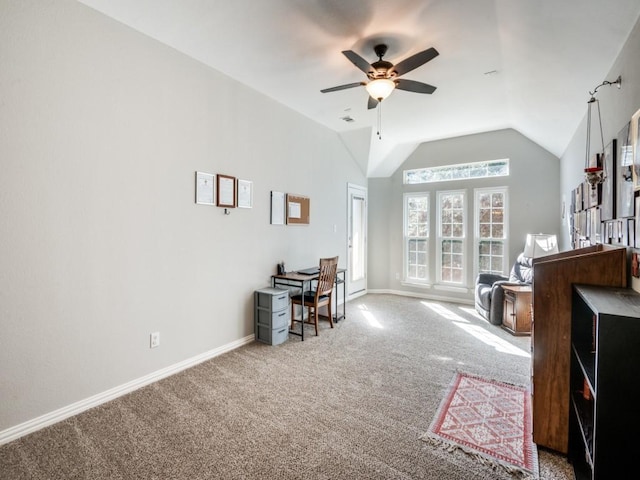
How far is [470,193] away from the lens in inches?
221

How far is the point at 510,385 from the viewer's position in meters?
2.71

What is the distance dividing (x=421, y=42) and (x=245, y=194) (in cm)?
231

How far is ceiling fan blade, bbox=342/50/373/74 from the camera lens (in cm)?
242

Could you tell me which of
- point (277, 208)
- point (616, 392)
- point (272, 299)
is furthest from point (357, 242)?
point (616, 392)

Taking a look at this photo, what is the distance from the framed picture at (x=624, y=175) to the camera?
1748mm

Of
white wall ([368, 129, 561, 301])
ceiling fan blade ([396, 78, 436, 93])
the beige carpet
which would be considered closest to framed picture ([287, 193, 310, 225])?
the beige carpet

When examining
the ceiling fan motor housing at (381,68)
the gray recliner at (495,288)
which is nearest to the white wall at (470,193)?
the gray recliner at (495,288)

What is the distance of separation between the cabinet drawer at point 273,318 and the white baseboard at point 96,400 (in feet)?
1.67

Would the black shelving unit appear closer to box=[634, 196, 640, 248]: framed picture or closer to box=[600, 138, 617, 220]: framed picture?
box=[634, 196, 640, 248]: framed picture

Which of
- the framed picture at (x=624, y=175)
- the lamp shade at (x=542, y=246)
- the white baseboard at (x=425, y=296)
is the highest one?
the framed picture at (x=624, y=175)

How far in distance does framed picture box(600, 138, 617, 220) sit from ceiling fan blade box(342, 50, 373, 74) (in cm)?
183

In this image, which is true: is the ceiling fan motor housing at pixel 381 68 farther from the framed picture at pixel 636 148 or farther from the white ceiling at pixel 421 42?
the framed picture at pixel 636 148

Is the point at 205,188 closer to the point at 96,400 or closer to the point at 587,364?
the point at 96,400

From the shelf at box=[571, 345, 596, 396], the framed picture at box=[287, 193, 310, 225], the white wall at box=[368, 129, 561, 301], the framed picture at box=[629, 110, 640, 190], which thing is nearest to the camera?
the shelf at box=[571, 345, 596, 396]
